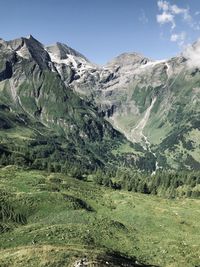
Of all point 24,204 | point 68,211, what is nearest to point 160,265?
point 68,211

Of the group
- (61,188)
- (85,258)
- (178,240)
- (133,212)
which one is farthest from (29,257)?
(61,188)

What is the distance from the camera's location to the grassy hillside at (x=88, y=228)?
49650mm

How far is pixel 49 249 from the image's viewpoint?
4903 centimetres

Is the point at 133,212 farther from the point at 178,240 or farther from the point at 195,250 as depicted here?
the point at 195,250

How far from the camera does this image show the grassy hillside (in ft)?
163

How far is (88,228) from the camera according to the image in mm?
73375

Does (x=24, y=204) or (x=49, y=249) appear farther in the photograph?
(x=24, y=204)

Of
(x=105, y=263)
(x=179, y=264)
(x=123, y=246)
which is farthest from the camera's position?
(x=123, y=246)

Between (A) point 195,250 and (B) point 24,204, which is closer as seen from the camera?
(A) point 195,250

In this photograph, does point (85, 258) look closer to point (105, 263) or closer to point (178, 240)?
point (105, 263)

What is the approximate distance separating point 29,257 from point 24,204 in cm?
4437

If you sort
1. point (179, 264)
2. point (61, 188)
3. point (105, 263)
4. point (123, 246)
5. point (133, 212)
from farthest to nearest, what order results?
point (61, 188), point (133, 212), point (123, 246), point (179, 264), point (105, 263)

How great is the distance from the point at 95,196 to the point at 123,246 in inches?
2262

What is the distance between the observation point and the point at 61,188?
123m
